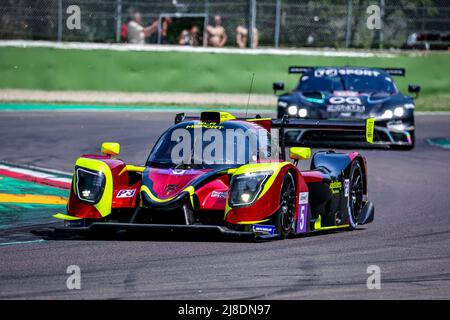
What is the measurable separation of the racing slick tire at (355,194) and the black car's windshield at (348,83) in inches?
327

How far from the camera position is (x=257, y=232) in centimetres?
Answer: 994

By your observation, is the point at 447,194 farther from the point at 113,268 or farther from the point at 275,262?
the point at 113,268

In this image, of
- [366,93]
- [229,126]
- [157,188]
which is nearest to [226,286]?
[157,188]

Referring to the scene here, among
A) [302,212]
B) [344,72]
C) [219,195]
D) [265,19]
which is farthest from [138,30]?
[219,195]

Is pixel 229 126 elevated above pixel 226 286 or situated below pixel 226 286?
above

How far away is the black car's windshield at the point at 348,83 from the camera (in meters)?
20.5

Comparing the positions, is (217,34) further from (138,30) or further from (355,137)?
(355,137)

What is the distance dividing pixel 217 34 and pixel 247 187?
1891 cm

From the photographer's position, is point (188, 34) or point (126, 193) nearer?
point (126, 193)

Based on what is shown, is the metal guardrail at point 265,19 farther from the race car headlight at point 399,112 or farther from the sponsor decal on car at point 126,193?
the sponsor decal on car at point 126,193

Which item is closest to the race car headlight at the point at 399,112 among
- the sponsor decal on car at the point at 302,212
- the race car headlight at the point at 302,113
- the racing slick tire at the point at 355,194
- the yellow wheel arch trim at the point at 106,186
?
the race car headlight at the point at 302,113

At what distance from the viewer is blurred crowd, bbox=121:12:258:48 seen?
28000 millimetres

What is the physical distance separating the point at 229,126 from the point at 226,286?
345 centimetres

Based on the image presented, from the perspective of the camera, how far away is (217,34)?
28578 mm
